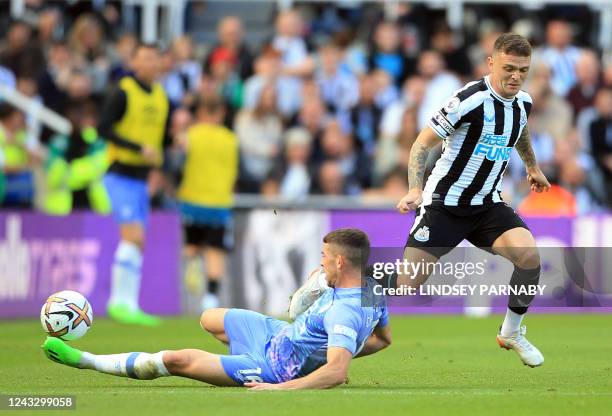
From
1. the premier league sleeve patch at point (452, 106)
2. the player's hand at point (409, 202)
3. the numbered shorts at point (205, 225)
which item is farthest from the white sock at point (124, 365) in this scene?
the numbered shorts at point (205, 225)

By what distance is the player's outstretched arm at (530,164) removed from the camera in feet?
33.9

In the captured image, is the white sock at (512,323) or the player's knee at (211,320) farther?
the white sock at (512,323)

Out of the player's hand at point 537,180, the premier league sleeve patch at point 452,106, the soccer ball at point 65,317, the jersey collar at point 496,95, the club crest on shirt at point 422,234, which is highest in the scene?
the jersey collar at point 496,95

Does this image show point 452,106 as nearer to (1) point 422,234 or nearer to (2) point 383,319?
(1) point 422,234

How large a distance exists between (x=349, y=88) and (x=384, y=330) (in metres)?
10.8

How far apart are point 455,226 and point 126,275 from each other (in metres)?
5.97

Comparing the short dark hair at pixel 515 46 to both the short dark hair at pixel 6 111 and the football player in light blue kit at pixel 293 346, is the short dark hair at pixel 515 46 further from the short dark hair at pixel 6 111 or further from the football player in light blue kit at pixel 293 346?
the short dark hair at pixel 6 111

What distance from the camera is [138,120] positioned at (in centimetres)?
1520

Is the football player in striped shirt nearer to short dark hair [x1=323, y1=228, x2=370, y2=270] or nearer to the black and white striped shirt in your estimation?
the black and white striped shirt

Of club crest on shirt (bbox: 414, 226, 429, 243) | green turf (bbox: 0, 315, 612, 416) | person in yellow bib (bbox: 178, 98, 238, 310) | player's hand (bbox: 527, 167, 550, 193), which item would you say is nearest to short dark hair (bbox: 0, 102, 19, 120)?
person in yellow bib (bbox: 178, 98, 238, 310)

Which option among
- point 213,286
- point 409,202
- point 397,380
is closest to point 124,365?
point 397,380

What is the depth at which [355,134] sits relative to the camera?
1925 centimetres

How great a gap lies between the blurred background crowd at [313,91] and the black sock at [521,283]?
7487 mm

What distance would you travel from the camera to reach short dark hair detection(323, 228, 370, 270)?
847 centimetres
